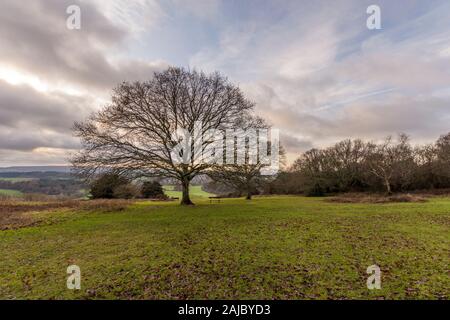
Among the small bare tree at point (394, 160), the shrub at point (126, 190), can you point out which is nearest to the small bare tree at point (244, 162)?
the shrub at point (126, 190)

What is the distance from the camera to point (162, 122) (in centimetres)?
2150

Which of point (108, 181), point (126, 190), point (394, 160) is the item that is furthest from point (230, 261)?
point (394, 160)

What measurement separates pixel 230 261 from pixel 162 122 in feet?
55.7

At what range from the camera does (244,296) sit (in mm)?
5066

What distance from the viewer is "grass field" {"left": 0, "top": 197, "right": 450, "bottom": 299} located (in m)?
5.30

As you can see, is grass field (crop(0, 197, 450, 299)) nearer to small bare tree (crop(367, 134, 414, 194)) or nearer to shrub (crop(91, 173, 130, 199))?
shrub (crop(91, 173, 130, 199))

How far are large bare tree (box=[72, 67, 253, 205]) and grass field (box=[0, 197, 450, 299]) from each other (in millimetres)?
8764

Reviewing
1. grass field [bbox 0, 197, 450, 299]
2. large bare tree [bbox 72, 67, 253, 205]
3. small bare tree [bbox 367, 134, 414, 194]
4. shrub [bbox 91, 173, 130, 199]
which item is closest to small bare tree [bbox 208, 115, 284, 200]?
large bare tree [bbox 72, 67, 253, 205]

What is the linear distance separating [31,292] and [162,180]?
57.3 ft

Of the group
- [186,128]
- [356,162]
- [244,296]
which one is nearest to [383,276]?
[244,296]

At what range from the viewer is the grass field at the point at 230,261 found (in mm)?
5305

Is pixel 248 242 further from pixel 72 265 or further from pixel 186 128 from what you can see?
pixel 186 128

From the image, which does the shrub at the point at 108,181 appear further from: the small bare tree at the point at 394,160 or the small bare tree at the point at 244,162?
the small bare tree at the point at 394,160

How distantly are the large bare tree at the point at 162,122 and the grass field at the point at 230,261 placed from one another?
876cm
